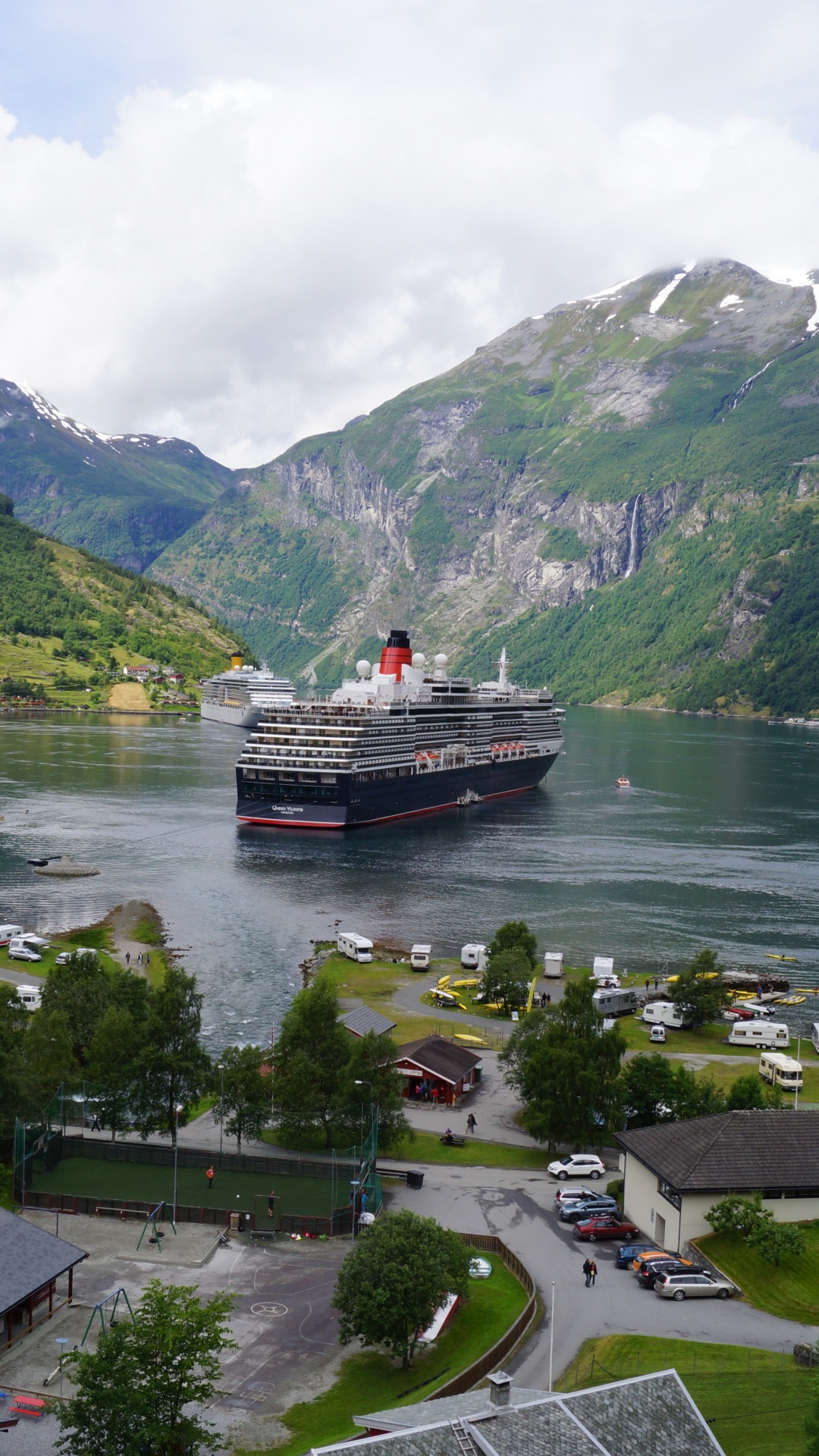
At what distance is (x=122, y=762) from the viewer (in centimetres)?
14912

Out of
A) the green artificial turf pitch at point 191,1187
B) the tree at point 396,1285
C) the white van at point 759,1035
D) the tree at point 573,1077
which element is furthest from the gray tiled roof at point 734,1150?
the white van at point 759,1035

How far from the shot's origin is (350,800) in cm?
10906

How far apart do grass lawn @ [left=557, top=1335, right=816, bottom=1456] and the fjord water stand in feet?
92.1

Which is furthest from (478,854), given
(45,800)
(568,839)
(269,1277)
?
(269,1277)

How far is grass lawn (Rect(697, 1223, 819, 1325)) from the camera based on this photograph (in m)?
29.1

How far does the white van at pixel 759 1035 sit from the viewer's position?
54.6m

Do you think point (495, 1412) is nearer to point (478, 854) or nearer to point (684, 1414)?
point (684, 1414)

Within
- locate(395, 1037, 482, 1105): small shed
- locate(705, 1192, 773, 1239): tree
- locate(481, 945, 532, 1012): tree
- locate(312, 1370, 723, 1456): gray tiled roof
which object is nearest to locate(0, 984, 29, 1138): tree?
locate(395, 1037, 482, 1105): small shed

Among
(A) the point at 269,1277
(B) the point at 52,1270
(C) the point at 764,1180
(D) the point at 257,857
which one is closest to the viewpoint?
(B) the point at 52,1270

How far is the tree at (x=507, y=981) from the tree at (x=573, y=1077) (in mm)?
13538

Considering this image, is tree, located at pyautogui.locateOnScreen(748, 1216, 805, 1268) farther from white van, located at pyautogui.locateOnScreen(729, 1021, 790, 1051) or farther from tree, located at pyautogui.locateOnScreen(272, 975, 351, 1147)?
white van, located at pyautogui.locateOnScreen(729, 1021, 790, 1051)

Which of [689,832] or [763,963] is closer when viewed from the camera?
[763,963]

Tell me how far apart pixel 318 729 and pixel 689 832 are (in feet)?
122

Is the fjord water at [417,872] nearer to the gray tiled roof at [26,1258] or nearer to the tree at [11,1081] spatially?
the tree at [11,1081]
